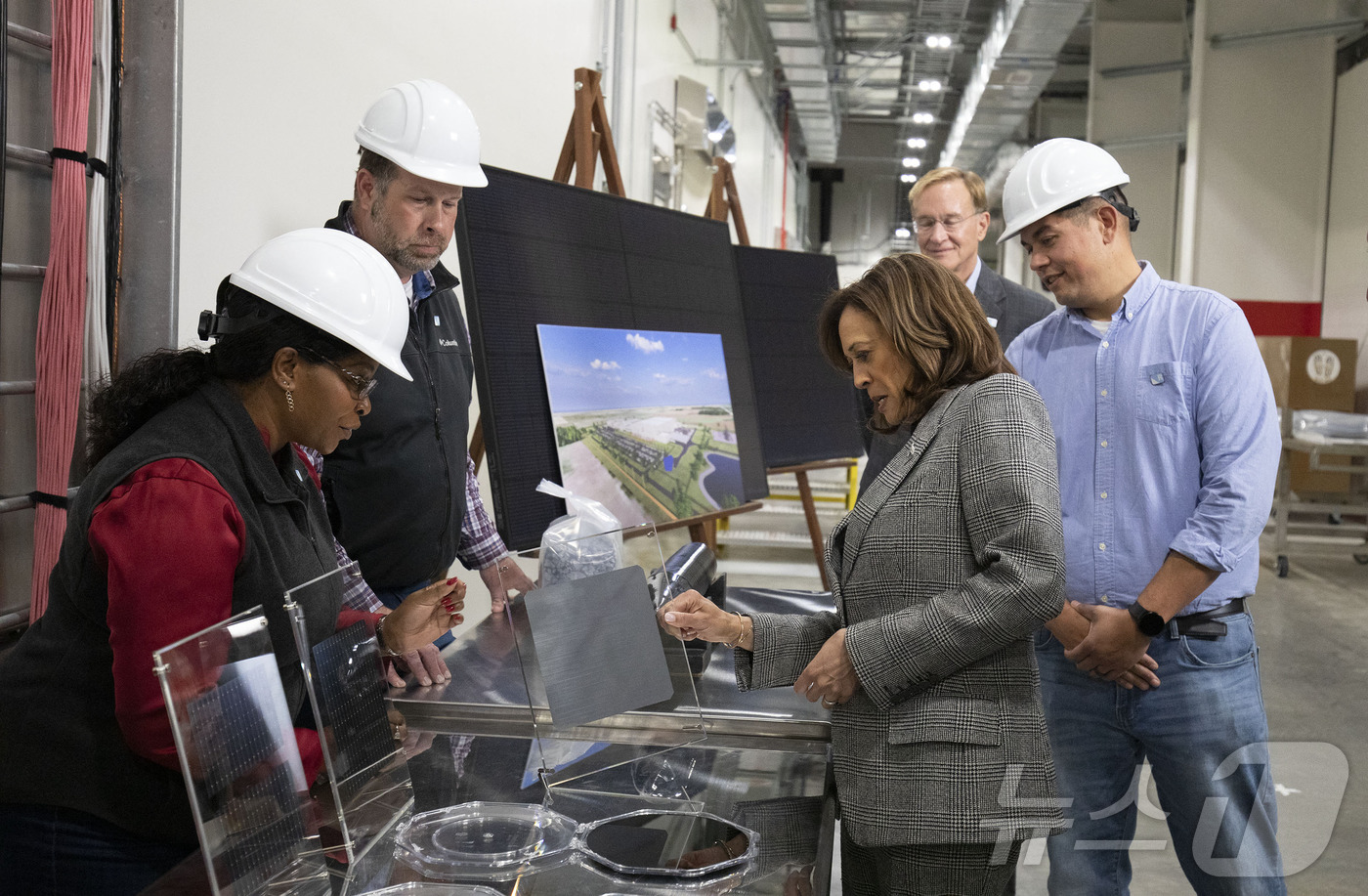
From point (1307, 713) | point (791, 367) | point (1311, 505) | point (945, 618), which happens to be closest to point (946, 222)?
point (791, 367)

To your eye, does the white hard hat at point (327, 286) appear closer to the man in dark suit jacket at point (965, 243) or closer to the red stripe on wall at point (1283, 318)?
the man in dark suit jacket at point (965, 243)

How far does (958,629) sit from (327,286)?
84 cm

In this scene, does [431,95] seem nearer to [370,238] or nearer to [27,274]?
[370,238]

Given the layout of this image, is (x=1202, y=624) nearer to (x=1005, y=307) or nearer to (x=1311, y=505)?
(x=1005, y=307)

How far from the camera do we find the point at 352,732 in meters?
1.06

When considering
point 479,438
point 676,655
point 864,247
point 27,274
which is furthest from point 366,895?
point 864,247

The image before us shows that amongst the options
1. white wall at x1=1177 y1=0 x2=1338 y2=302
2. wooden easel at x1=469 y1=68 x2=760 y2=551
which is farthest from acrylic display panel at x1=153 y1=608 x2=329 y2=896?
white wall at x1=1177 y1=0 x2=1338 y2=302

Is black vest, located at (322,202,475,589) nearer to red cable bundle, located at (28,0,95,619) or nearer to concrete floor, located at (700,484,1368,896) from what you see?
red cable bundle, located at (28,0,95,619)

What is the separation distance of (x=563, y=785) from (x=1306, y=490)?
862cm

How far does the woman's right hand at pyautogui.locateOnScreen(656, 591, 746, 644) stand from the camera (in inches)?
53.1

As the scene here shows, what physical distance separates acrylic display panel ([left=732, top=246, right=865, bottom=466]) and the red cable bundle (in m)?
2.52

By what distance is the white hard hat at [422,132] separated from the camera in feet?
6.22

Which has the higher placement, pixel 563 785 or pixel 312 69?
pixel 312 69

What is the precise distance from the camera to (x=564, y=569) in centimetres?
147
